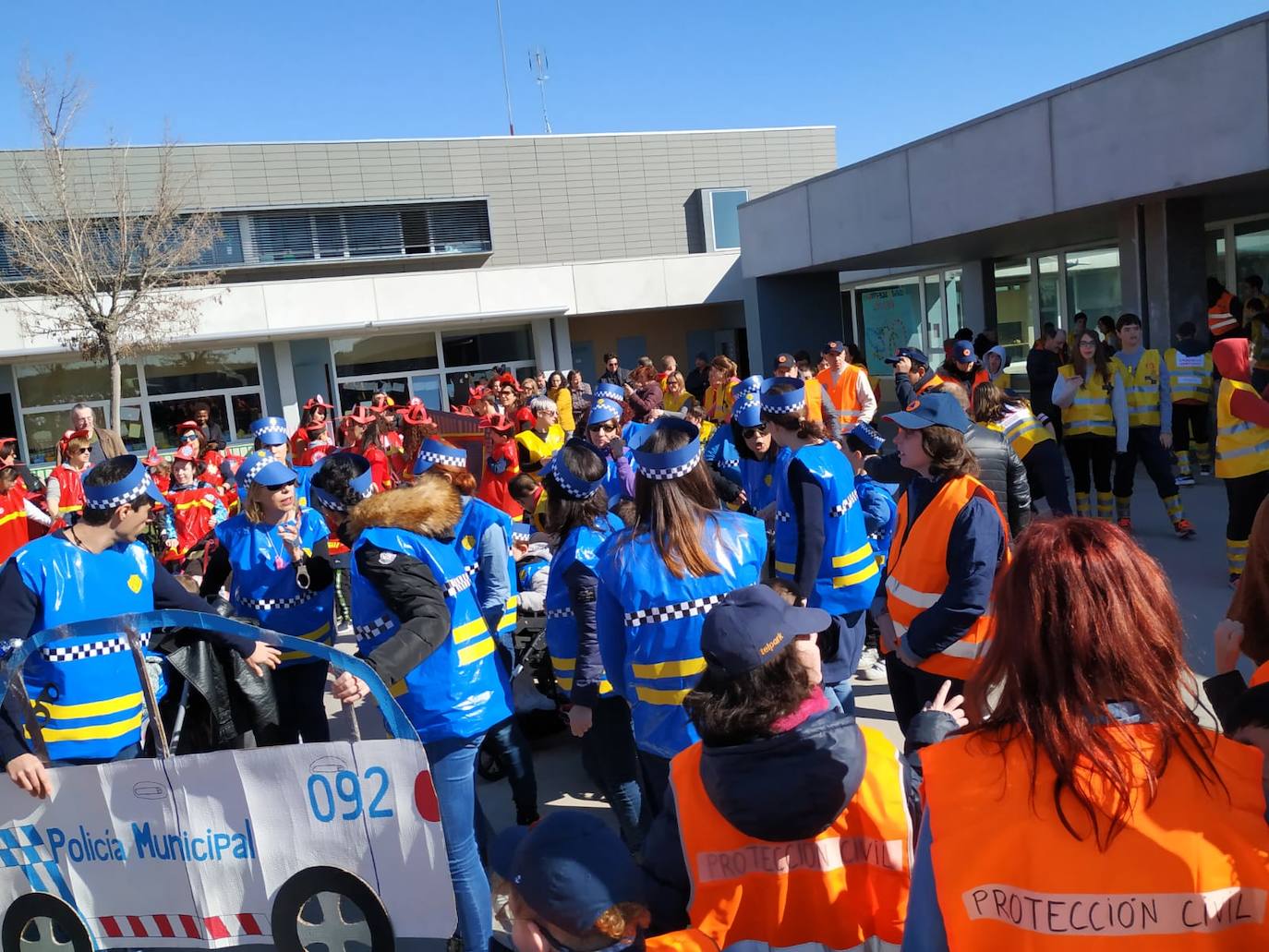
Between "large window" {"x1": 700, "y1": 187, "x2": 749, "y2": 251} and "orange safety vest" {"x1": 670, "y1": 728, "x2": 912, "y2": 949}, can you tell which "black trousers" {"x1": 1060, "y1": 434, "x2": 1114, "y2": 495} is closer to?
"orange safety vest" {"x1": 670, "y1": 728, "x2": 912, "y2": 949}

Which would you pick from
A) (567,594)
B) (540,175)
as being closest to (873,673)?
(567,594)

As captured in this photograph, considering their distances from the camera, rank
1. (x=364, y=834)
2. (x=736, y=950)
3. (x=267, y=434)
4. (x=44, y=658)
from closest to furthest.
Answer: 1. (x=736, y=950)
2. (x=364, y=834)
3. (x=44, y=658)
4. (x=267, y=434)

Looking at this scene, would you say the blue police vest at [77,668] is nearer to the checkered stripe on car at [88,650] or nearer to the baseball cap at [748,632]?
the checkered stripe on car at [88,650]

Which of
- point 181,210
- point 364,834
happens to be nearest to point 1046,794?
point 364,834

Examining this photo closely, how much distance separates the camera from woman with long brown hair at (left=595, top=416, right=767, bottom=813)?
125 inches

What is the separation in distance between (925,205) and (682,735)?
13.2 m

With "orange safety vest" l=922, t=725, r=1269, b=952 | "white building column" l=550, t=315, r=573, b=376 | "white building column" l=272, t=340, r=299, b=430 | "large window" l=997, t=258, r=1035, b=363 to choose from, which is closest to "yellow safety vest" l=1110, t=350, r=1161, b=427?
"orange safety vest" l=922, t=725, r=1269, b=952

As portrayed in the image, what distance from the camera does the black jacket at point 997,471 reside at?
4906 millimetres

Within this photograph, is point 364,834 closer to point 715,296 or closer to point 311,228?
point 715,296

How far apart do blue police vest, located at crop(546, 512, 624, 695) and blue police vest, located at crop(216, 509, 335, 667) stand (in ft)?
3.52

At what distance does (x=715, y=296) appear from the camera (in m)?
27.2

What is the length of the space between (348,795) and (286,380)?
2291 centimetres

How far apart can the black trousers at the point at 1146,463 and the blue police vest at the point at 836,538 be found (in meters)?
5.15

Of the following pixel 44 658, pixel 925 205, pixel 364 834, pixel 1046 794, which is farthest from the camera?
pixel 925 205
